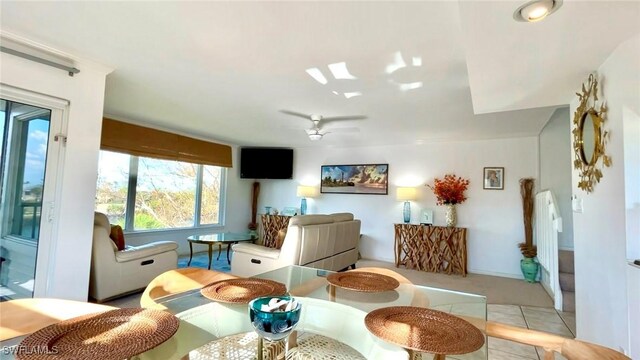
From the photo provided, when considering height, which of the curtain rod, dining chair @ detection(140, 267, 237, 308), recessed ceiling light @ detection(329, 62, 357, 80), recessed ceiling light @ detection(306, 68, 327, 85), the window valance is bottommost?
dining chair @ detection(140, 267, 237, 308)

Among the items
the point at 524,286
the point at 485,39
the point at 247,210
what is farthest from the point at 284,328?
the point at 247,210

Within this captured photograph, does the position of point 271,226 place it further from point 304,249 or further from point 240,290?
point 240,290

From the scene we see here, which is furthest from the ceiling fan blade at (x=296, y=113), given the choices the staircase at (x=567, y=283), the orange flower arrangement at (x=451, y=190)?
the staircase at (x=567, y=283)

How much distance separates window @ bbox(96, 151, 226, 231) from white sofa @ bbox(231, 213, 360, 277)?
2.30 meters

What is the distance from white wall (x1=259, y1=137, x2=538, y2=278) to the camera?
468 centimetres

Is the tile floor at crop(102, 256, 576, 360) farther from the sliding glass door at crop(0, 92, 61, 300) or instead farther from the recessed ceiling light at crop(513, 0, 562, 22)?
the recessed ceiling light at crop(513, 0, 562, 22)

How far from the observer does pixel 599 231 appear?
71.7 inches

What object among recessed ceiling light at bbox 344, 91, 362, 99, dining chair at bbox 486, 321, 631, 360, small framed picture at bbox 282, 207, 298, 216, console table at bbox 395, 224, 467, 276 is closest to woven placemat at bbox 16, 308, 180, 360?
dining chair at bbox 486, 321, 631, 360

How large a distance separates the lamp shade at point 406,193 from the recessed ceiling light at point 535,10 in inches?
157

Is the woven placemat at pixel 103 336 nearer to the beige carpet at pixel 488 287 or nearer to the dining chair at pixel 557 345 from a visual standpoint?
the dining chair at pixel 557 345

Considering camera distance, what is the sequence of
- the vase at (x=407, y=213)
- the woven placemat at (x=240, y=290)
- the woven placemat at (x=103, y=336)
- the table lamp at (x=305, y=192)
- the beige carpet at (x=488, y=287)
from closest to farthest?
1. the woven placemat at (x=103, y=336)
2. the woven placemat at (x=240, y=290)
3. the beige carpet at (x=488, y=287)
4. the vase at (x=407, y=213)
5. the table lamp at (x=305, y=192)

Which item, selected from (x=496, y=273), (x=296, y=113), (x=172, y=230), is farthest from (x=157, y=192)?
(x=496, y=273)

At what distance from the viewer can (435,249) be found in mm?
4816

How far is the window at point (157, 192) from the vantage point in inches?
177
